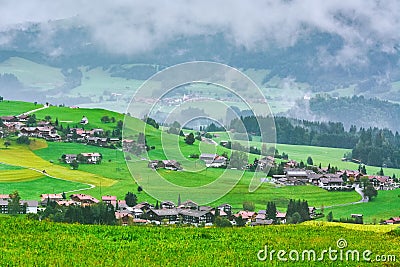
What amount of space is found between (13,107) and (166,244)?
108 meters

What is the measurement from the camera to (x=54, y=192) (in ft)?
222

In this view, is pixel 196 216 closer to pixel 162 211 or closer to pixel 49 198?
pixel 162 211

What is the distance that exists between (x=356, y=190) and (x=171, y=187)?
27.6 meters

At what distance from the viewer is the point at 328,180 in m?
81.0

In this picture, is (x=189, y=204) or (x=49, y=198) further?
(x=49, y=198)

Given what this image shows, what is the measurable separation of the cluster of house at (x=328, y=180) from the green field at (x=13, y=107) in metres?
47.7

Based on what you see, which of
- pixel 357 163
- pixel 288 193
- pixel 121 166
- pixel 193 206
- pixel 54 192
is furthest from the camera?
pixel 357 163


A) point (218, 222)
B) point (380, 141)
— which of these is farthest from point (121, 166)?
point (380, 141)

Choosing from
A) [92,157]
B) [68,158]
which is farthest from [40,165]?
[92,157]

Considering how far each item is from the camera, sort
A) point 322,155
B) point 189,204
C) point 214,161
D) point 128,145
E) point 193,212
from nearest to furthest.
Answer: point 193,212 < point 189,204 < point 128,145 < point 214,161 < point 322,155

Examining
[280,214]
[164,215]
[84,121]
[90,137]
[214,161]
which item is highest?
[84,121]

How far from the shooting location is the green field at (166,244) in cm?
1354

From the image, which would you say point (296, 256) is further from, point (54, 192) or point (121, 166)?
point (121, 166)

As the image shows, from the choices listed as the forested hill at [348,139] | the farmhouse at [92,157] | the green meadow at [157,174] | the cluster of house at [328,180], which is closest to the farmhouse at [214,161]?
the green meadow at [157,174]
